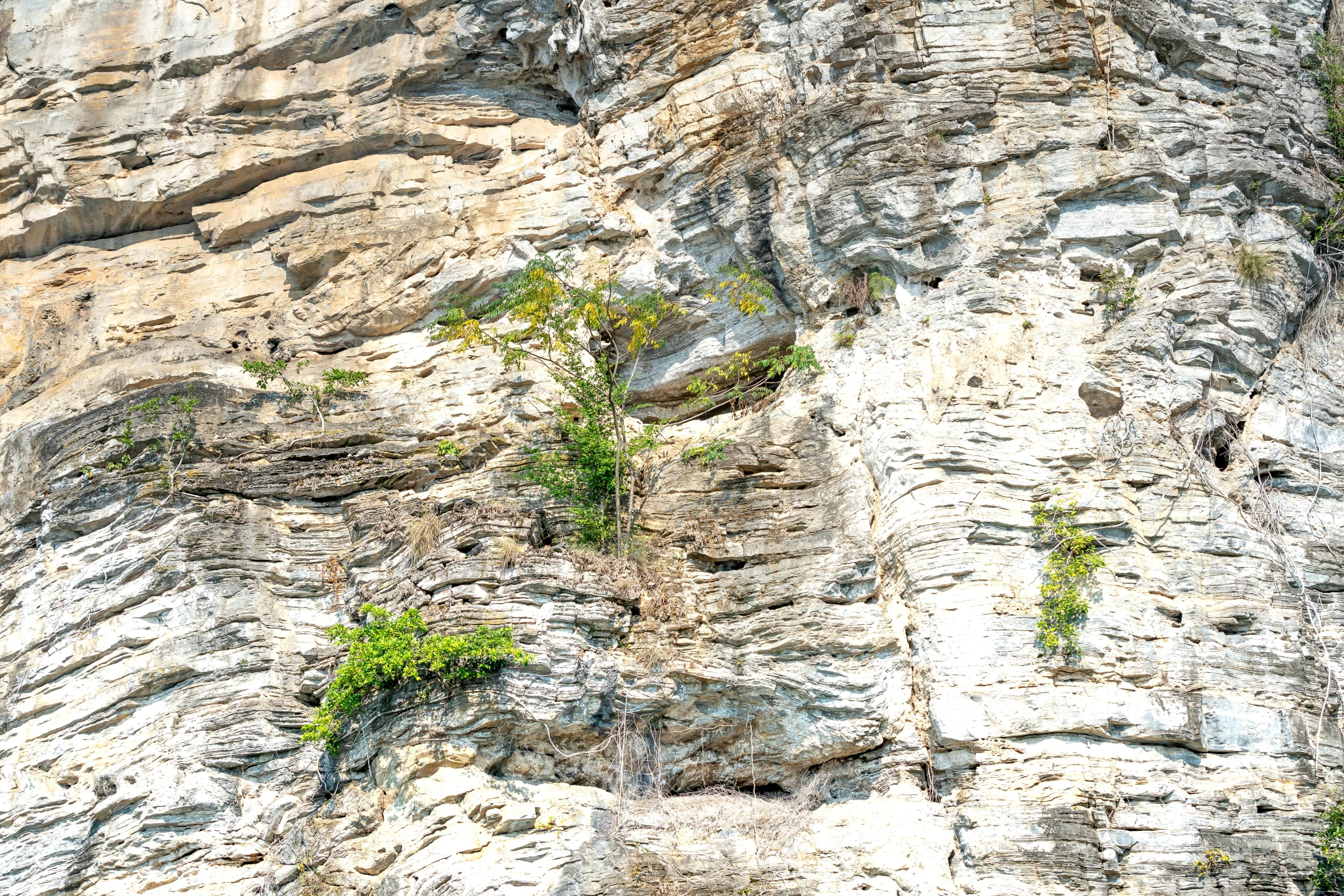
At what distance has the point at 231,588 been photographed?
35.9 ft

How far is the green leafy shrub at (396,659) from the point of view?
378 inches

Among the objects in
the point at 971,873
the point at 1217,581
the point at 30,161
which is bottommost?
the point at 971,873

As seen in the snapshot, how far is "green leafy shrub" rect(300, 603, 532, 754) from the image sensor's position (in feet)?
31.5

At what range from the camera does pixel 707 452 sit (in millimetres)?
11320

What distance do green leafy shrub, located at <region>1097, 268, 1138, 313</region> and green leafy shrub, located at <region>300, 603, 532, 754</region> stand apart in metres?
5.76

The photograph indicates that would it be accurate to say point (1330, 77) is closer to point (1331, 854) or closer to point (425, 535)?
point (1331, 854)

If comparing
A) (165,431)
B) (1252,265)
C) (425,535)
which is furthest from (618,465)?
(1252,265)

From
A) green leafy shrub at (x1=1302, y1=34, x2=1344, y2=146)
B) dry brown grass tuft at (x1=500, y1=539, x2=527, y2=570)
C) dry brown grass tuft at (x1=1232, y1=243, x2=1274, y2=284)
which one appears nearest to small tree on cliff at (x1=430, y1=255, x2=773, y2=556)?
dry brown grass tuft at (x1=500, y1=539, x2=527, y2=570)

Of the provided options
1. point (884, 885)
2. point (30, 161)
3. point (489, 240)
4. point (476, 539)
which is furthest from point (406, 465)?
point (30, 161)

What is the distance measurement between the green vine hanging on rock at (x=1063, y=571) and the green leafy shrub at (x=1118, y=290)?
213cm

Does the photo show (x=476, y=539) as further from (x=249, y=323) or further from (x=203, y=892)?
(x=249, y=323)

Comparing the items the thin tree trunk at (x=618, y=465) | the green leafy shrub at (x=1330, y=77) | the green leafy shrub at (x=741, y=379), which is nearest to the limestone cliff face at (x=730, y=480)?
the green leafy shrub at (x=1330, y=77)

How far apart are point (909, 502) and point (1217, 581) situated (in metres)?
2.33

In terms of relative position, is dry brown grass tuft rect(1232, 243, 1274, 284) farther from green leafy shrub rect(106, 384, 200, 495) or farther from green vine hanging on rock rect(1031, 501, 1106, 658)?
green leafy shrub rect(106, 384, 200, 495)
